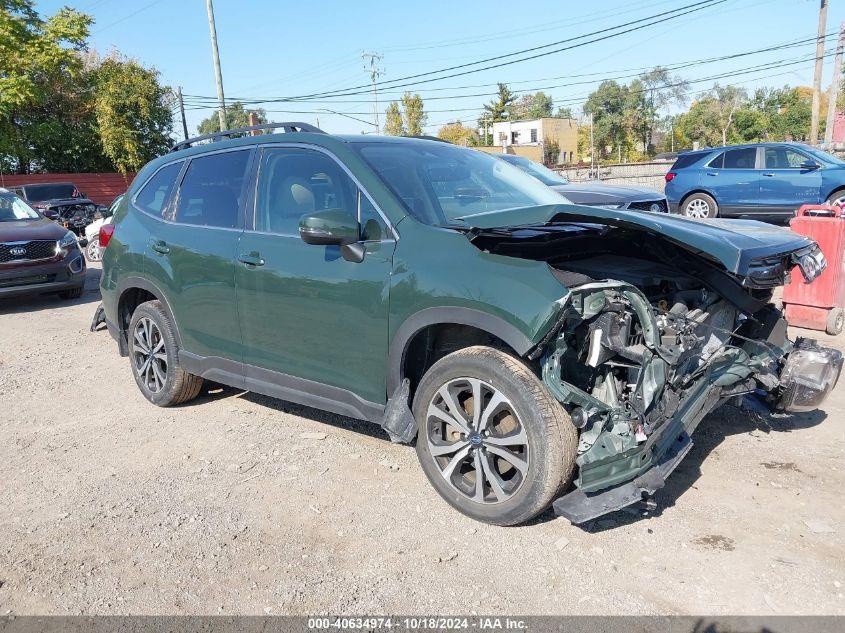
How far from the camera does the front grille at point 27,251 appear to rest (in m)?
9.54

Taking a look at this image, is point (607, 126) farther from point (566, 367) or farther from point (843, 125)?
point (566, 367)

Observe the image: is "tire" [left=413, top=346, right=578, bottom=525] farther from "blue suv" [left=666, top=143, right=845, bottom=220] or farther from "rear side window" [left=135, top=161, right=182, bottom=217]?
"blue suv" [left=666, top=143, right=845, bottom=220]

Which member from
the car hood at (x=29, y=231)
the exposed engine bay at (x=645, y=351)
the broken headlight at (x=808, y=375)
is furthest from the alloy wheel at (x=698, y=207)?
the car hood at (x=29, y=231)

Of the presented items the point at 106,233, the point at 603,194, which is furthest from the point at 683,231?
the point at 603,194

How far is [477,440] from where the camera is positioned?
11.1 ft

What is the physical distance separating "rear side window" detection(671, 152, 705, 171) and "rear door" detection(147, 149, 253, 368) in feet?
43.7

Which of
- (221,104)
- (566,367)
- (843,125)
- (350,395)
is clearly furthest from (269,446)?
(843,125)

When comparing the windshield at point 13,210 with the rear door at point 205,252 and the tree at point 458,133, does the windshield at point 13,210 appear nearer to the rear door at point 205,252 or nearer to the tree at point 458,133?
the rear door at point 205,252

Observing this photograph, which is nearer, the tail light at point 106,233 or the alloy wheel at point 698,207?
the tail light at point 106,233

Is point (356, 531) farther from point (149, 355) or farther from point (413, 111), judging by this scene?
point (413, 111)

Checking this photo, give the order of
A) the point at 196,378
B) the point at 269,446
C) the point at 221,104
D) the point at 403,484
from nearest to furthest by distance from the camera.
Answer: the point at 403,484 → the point at 269,446 → the point at 196,378 → the point at 221,104

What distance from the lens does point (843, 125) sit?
51.9 m

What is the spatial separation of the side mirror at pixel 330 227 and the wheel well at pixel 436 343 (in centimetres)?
65

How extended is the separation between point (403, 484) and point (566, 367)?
3.99 feet
